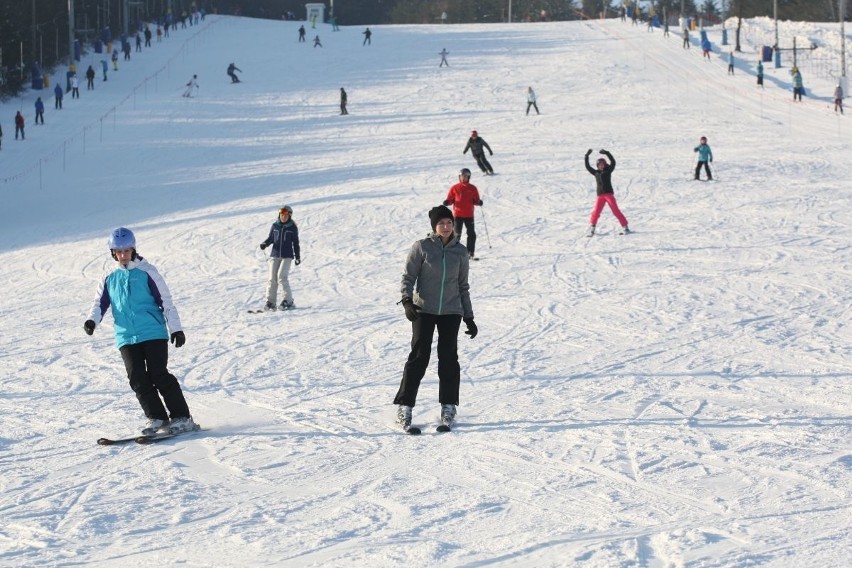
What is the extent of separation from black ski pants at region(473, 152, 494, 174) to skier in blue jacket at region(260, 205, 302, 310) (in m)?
10.7

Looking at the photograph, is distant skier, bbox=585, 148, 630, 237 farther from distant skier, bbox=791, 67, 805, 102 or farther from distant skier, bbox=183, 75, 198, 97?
distant skier, bbox=183, 75, 198, 97

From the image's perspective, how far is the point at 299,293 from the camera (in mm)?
15031

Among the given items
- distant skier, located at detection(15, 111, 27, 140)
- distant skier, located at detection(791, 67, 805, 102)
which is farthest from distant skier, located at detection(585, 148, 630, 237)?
distant skier, located at detection(15, 111, 27, 140)

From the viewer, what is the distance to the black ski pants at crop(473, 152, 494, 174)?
78.8 ft

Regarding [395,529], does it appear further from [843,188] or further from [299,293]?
[843,188]

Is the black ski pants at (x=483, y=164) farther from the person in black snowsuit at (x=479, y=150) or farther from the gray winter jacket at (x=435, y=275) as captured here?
the gray winter jacket at (x=435, y=275)

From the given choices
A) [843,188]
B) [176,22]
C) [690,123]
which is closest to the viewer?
[843,188]

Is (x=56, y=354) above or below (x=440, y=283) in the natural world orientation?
below

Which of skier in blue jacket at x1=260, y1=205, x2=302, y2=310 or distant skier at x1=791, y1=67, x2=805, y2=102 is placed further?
distant skier at x1=791, y1=67, x2=805, y2=102

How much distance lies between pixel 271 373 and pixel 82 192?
19.2 m

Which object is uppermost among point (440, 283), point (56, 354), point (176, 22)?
point (176, 22)

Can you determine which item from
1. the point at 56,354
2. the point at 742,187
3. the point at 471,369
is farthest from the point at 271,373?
the point at 742,187

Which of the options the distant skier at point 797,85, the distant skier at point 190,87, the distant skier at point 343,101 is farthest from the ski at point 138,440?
the distant skier at point 190,87

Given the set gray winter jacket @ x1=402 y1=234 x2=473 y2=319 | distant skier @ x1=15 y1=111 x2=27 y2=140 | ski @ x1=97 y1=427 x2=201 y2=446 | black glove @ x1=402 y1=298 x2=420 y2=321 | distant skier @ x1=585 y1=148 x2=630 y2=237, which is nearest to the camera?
black glove @ x1=402 y1=298 x2=420 y2=321
